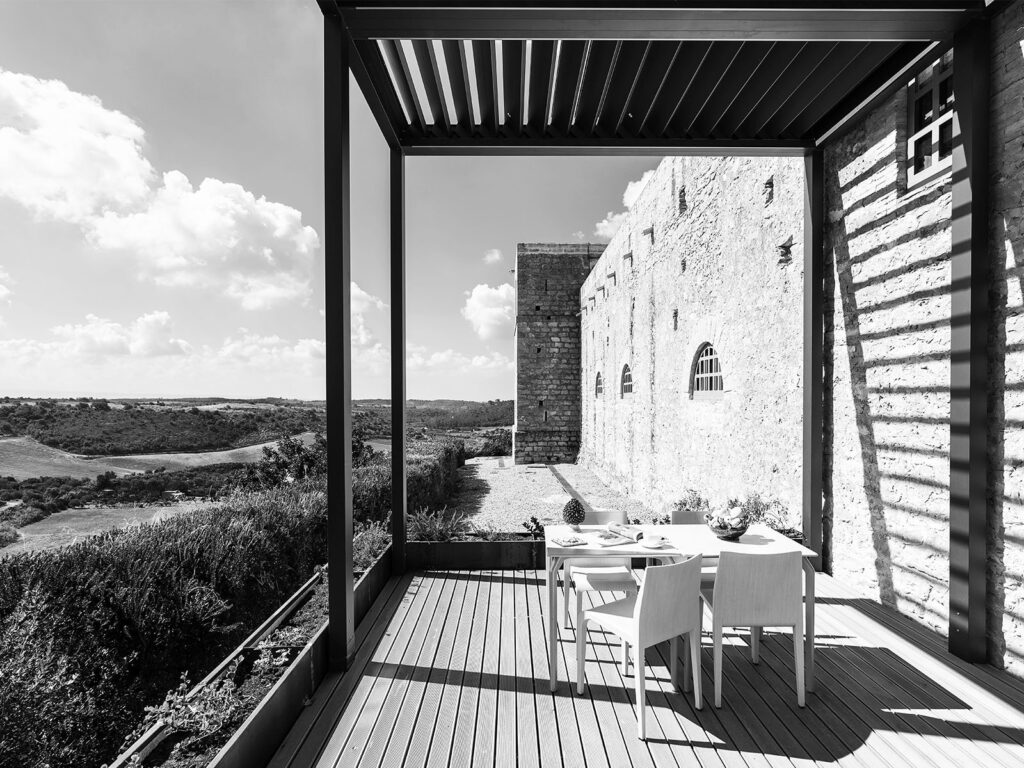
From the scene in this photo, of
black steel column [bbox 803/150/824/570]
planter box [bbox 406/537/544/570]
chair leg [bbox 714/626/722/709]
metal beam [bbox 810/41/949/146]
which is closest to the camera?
chair leg [bbox 714/626/722/709]

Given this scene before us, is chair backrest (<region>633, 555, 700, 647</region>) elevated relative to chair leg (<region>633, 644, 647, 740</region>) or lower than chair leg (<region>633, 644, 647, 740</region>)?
elevated

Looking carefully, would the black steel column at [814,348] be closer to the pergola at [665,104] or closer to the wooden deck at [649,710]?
the pergola at [665,104]

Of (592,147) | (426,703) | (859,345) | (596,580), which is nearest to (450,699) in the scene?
(426,703)

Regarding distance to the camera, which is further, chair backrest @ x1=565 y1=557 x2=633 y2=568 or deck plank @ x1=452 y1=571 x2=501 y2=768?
chair backrest @ x1=565 y1=557 x2=633 y2=568

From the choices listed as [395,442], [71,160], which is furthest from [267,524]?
[71,160]

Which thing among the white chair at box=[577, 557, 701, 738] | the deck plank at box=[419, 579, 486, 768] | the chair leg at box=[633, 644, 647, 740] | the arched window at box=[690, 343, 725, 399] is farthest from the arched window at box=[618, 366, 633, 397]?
the chair leg at box=[633, 644, 647, 740]

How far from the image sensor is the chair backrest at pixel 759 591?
2.29m

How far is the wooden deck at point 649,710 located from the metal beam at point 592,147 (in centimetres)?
343

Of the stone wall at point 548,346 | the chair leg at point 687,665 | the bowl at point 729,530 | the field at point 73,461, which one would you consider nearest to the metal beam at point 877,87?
the bowl at point 729,530

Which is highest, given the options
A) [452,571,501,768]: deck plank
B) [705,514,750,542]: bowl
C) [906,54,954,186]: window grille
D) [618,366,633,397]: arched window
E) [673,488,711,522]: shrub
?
[906,54,954,186]: window grille

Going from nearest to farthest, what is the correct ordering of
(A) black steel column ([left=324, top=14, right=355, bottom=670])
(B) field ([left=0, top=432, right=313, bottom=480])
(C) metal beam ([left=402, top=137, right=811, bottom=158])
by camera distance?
(A) black steel column ([left=324, top=14, right=355, bottom=670]) → (C) metal beam ([left=402, top=137, right=811, bottom=158]) → (B) field ([left=0, top=432, right=313, bottom=480])

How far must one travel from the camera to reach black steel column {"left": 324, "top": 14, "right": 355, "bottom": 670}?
247 cm

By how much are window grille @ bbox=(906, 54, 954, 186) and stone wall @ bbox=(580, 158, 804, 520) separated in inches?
40.6

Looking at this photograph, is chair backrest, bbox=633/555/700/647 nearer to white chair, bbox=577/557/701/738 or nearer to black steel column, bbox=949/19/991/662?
white chair, bbox=577/557/701/738
